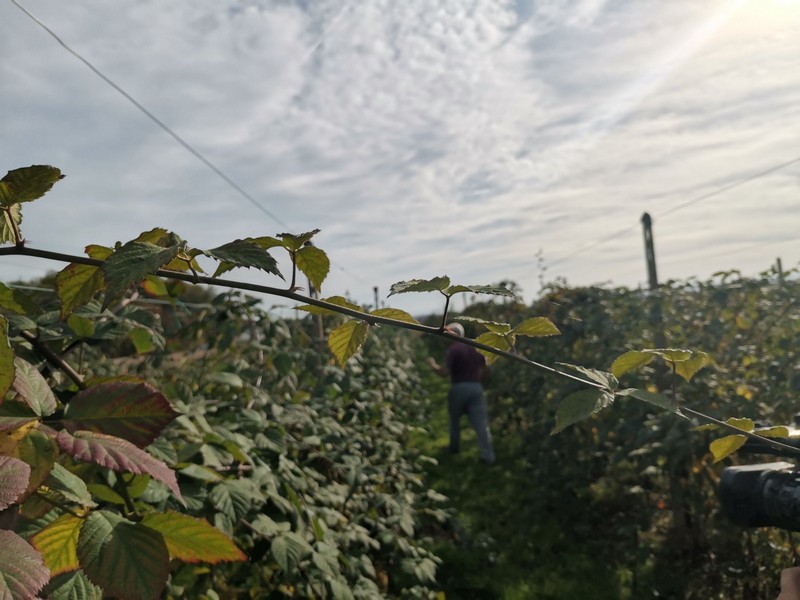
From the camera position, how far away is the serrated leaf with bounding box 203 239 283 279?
629 millimetres

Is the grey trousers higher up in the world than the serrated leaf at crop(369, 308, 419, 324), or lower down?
lower down

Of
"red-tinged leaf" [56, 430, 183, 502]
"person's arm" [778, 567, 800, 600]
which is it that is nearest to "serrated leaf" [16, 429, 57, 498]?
"red-tinged leaf" [56, 430, 183, 502]

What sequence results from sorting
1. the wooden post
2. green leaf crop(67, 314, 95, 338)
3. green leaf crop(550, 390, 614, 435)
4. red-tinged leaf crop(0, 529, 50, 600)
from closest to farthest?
red-tinged leaf crop(0, 529, 50, 600), green leaf crop(550, 390, 614, 435), green leaf crop(67, 314, 95, 338), the wooden post

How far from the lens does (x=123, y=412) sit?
2.32 feet

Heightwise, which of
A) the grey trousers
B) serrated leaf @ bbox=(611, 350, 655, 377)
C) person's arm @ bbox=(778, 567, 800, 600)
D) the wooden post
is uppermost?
the wooden post

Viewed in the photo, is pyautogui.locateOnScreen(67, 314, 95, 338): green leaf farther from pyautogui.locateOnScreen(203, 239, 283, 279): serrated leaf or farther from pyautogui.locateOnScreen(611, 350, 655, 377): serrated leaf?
pyautogui.locateOnScreen(611, 350, 655, 377): serrated leaf

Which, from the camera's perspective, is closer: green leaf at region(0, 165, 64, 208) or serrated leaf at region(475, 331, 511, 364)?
green leaf at region(0, 165, 64, 208)

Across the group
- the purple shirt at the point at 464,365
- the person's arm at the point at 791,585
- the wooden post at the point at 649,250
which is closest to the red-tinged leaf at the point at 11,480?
the person's arm at the point at 791,585

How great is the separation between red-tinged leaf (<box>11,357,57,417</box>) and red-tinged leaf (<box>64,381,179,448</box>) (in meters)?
0.03

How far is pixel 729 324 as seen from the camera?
4.29 m

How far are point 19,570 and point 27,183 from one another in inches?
15.6

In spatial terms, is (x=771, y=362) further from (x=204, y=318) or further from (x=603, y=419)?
(x=204, y=318)

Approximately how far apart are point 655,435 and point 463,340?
3201mm

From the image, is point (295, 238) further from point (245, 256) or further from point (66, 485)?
point (66, 485)
